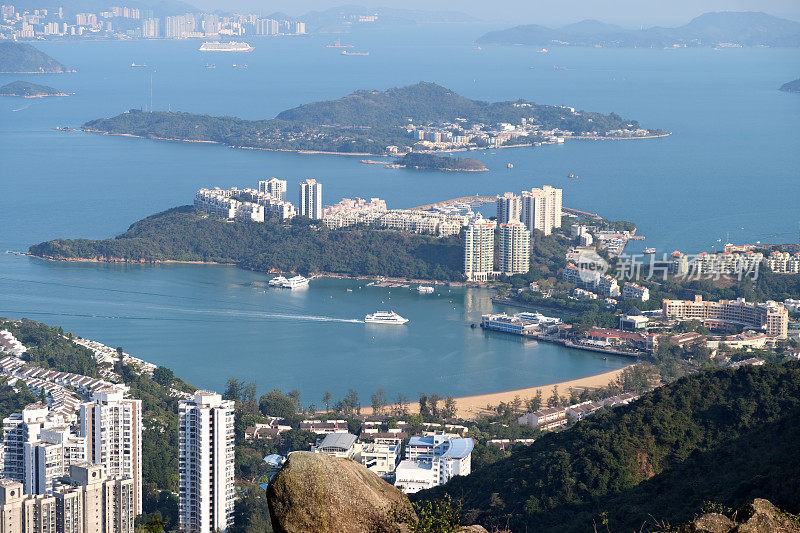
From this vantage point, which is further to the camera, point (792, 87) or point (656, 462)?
point (792, 87)

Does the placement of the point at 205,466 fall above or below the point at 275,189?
below

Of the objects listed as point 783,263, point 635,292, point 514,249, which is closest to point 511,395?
point 635,292

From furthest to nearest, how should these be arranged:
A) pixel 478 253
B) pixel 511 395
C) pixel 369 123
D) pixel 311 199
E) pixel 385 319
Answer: pixel 369 123 < pixel 311 199 < pixel 478 253 < pixel 385 319 < pixel 511 395

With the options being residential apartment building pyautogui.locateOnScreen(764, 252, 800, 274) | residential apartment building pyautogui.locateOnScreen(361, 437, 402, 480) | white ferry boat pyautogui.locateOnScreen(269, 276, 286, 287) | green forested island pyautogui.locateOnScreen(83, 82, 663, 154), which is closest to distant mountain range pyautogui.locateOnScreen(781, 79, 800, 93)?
green forested island pyautogui.locateOnScreen(83, 82, 663, 154)

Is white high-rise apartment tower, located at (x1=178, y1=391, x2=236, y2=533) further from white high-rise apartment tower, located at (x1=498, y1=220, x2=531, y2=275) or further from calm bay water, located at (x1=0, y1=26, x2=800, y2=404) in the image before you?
white high-rise apartment tower, located at (x1=498, y1=220, x2=531, y2=275)

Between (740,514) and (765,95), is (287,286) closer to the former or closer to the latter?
(740,514)

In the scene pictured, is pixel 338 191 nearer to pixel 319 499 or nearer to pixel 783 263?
pixel 783 263
